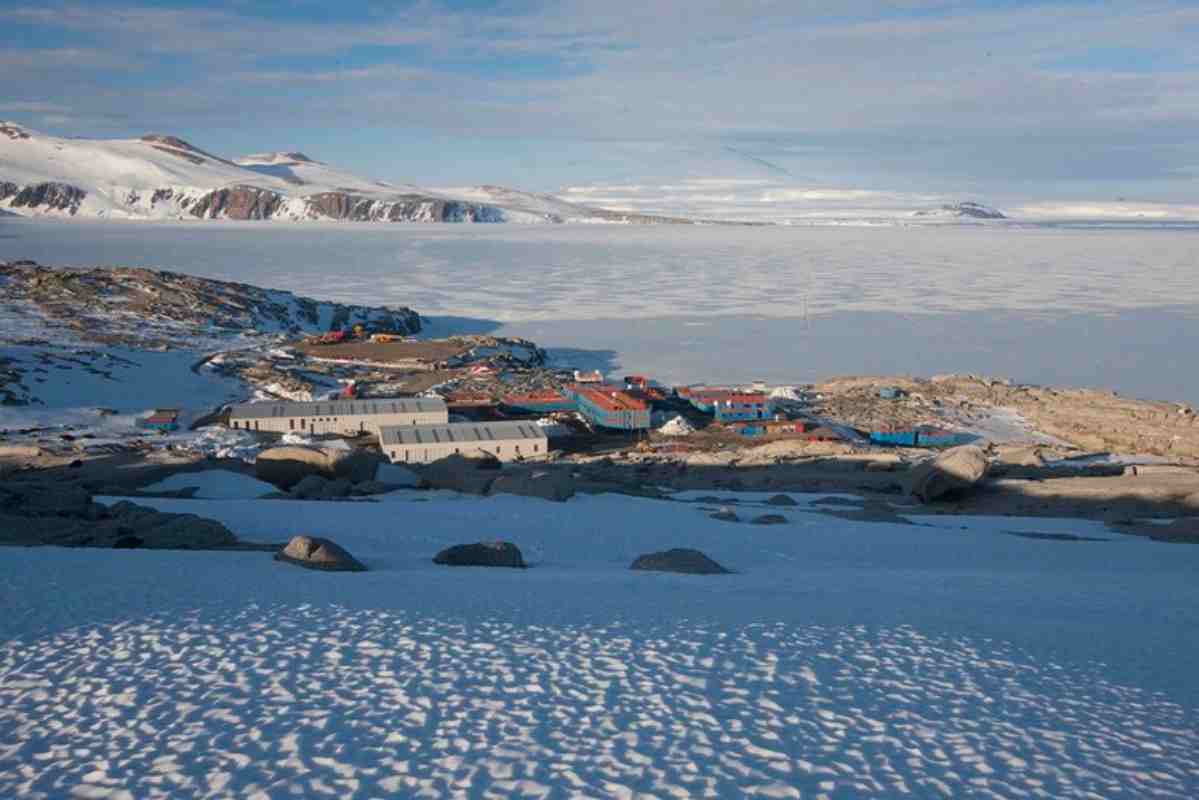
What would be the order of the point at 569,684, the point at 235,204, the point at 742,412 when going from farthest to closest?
the point at 235,204 → the point at 742,412 → the point at 569,684

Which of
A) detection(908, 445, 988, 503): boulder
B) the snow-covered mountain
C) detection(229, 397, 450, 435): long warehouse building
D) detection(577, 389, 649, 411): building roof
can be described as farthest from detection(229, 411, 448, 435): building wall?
the snow-covered mountain

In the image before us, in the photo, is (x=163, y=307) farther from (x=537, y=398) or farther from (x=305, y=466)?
(x=305, y=466)

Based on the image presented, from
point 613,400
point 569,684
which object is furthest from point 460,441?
point 569,684

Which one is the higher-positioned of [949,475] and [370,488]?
[949,475]

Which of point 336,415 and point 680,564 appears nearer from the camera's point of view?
point 680,564

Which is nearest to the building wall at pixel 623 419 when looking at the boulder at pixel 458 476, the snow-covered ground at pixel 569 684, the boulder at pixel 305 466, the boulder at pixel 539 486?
the boulder at pixel 458 476

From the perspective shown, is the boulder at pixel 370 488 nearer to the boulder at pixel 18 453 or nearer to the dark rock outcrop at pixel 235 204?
the boulder at pixel 18 453
